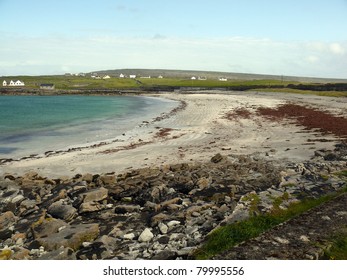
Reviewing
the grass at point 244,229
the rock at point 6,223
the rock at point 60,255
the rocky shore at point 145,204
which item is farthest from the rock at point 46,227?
the grass at point 244,229

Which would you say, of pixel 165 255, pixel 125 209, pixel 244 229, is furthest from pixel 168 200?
pixel 165 255

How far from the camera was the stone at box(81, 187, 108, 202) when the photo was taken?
13.3 metres

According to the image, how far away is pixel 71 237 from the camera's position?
959cm

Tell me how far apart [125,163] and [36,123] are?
95.5 feet

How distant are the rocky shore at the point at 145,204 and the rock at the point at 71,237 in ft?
0.10

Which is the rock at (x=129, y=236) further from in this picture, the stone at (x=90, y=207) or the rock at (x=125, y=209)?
the stone at (x=90, y=207)

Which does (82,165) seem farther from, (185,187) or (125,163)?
(185,187)

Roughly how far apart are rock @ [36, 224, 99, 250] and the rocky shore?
1.2 inches

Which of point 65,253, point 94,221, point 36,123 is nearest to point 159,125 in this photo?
point 36,123

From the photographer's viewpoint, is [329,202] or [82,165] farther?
[82,165]

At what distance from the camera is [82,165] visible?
20812 mm

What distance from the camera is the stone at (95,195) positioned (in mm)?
13266

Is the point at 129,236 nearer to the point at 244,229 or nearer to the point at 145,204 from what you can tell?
the point at 145,204

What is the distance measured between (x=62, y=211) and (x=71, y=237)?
9.35 feet
